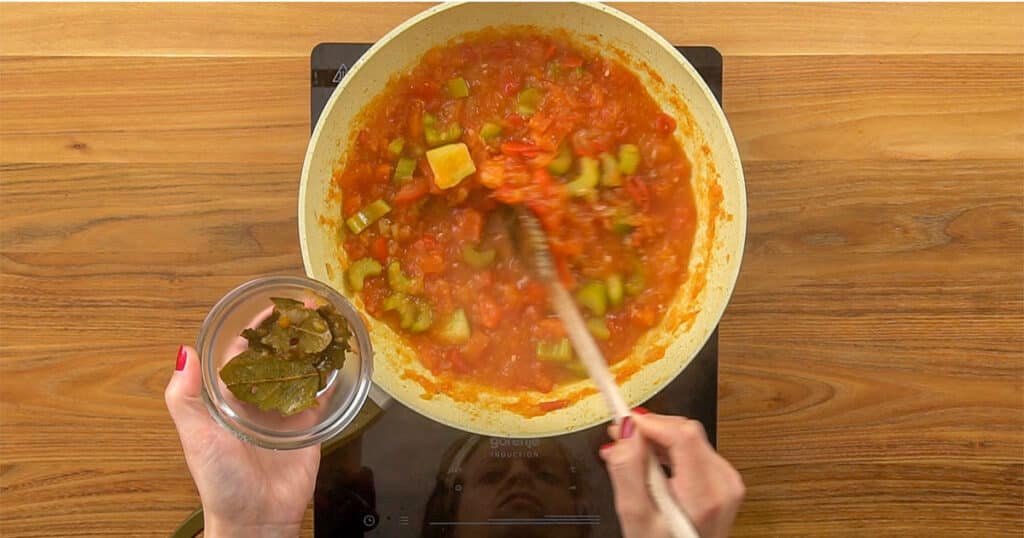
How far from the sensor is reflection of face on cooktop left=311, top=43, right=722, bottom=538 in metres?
1.53

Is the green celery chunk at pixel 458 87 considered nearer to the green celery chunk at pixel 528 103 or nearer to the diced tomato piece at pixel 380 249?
the green celery chunk at pixel 528 103

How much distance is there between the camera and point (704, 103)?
4.51 feet

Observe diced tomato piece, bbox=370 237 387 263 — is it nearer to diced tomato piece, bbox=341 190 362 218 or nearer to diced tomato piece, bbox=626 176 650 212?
diced tomato piece, bbox=341 190 362 218

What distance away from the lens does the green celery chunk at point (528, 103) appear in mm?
1479

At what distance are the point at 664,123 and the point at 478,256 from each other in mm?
383

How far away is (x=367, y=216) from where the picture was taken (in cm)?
143

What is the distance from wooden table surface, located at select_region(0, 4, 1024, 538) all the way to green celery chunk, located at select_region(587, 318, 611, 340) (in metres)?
0.25

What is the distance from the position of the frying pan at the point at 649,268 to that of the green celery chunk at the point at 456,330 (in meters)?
0.06

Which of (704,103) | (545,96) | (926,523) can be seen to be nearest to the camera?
(704,103)

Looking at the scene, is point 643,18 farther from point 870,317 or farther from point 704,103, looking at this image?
point 870,317

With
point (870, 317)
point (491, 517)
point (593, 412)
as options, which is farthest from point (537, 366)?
point (870, 317)

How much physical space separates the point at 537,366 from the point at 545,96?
0.45 metres

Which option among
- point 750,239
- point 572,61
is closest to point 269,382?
point 572,61

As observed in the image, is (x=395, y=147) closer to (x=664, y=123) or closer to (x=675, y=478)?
(x=664, y=123)
